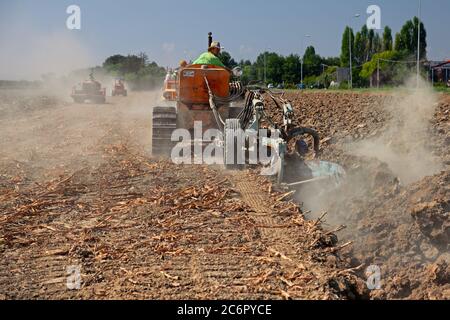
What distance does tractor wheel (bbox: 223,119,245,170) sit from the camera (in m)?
11.2

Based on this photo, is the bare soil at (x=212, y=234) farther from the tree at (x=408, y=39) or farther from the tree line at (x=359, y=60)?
the tree at (x=408, y=39)

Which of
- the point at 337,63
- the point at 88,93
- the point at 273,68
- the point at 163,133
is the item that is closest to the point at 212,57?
the point at 163,133

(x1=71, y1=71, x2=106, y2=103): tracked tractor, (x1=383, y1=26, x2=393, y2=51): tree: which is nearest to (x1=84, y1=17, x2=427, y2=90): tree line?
(x1=383, y1=26, x2=393, y2=51): tree

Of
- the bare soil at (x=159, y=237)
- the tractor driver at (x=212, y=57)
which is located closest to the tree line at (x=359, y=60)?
the tractor driver at (x=212, y=57)

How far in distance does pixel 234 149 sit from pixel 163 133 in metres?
2.48

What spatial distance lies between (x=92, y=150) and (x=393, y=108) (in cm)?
988

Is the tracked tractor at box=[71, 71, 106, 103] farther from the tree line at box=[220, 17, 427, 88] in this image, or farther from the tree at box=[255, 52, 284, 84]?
the tree at box=[255, 52, 284, 84]

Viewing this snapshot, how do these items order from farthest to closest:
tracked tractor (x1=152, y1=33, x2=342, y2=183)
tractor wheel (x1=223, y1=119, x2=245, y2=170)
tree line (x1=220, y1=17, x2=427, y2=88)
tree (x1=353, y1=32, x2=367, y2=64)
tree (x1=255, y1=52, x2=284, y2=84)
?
tree (x1=255, y1=52, x2=284, y2=84) → tree (x1=353, y1=32, x2=367, y2=64) → tree line (x1=220, y1=17, x2=427, y2=88) → tracked tractor (x1=152, y1=33, x2=342, y2=183) → tractor wheel (x1=223, y1=119, x2=245, y2=170)

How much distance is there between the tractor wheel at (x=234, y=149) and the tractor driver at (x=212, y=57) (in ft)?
9.07

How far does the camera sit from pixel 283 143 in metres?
9.62

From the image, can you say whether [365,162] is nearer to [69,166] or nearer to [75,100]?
[69,166]

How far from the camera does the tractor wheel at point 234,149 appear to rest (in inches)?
440

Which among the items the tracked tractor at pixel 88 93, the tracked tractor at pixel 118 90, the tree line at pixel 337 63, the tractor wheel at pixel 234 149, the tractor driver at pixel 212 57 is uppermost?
the tree line at pixel 337 63

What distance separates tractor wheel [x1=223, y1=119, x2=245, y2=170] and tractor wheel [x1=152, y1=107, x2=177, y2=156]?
2.18 m
